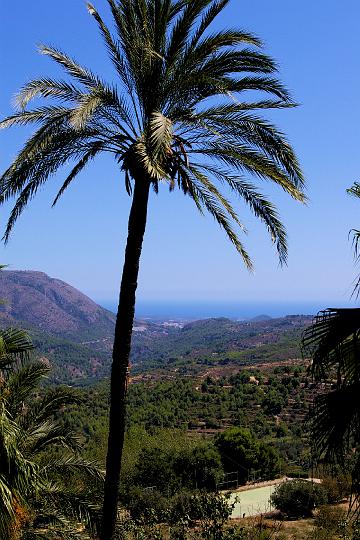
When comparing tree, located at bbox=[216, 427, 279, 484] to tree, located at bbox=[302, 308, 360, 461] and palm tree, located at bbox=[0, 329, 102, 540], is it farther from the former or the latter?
tree, located at bbox=[302, 308, 360, 461]

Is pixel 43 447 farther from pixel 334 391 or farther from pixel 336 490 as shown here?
pixel 336 490

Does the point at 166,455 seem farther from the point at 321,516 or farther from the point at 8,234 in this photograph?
the point at 8,234

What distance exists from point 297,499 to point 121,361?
52.6 feet

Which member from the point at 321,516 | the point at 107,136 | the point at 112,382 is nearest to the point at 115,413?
the point at 112,382

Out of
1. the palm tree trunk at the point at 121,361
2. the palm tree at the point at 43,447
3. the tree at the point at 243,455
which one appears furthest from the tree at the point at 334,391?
the tree at the point at 243,455

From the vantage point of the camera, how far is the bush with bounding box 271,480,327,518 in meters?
20.9

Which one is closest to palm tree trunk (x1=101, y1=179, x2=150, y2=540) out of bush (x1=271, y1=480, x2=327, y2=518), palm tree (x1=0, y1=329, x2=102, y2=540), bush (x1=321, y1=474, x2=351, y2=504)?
palm tree (x1=0, y1=329, x2=102, y2=540)

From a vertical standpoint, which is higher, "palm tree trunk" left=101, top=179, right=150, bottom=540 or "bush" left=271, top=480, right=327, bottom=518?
"palm tree trunk" left=101, top=179, right=150, bottom=540

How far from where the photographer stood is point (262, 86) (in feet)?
27.9

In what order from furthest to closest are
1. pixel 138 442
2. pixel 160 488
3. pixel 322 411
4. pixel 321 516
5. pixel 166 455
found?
pixel 138 442 < pixel 166 455 < pixel 160 488 < pixel 321 516 < pixel 322 411

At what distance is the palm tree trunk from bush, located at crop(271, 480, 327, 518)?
49.1ft

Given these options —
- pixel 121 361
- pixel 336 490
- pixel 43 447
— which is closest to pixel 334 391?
pixel 121 361

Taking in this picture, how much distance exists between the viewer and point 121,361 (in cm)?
778

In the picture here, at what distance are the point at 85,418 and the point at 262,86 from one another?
5344cm
